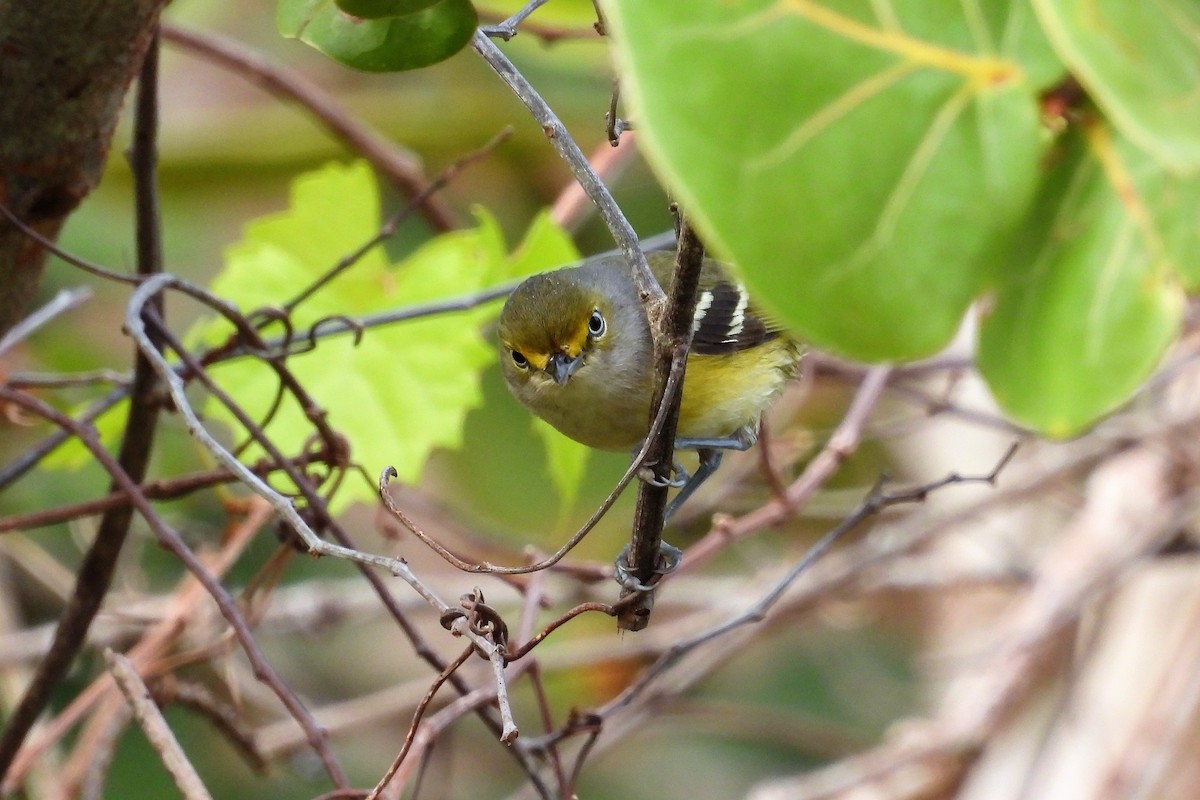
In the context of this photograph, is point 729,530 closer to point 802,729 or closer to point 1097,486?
point 802,729

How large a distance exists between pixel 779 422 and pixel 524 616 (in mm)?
1862

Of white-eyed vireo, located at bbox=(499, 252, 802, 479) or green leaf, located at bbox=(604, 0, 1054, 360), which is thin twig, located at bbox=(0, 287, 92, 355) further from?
green leaf, located at bbox=(604, 0, 1054, 360)

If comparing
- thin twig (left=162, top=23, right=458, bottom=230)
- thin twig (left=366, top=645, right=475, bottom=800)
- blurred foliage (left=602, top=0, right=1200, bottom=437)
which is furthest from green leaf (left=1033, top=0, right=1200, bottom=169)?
thin twig (left=162, top=23, right=458, bottom=230)

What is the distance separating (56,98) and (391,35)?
53cm

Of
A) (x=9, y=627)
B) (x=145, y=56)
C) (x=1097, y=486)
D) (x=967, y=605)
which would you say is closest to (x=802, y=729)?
(x=1097, y=486)

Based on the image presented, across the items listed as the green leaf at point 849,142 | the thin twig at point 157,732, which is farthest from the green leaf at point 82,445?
the green leaf at point 849,142

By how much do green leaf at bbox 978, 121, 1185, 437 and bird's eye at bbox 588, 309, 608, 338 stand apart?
1.22m

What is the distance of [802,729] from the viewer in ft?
10.0

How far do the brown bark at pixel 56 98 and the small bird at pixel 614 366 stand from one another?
2.19ft

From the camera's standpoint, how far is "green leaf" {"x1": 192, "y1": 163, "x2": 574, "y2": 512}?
1.90 metres

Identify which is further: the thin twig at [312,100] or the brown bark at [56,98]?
the thin twig at [312,100]

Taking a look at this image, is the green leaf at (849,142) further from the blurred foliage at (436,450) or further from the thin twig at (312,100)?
the blurred foliage at (436,450)

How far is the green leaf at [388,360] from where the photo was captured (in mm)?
1900

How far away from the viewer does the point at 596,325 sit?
1.99m
